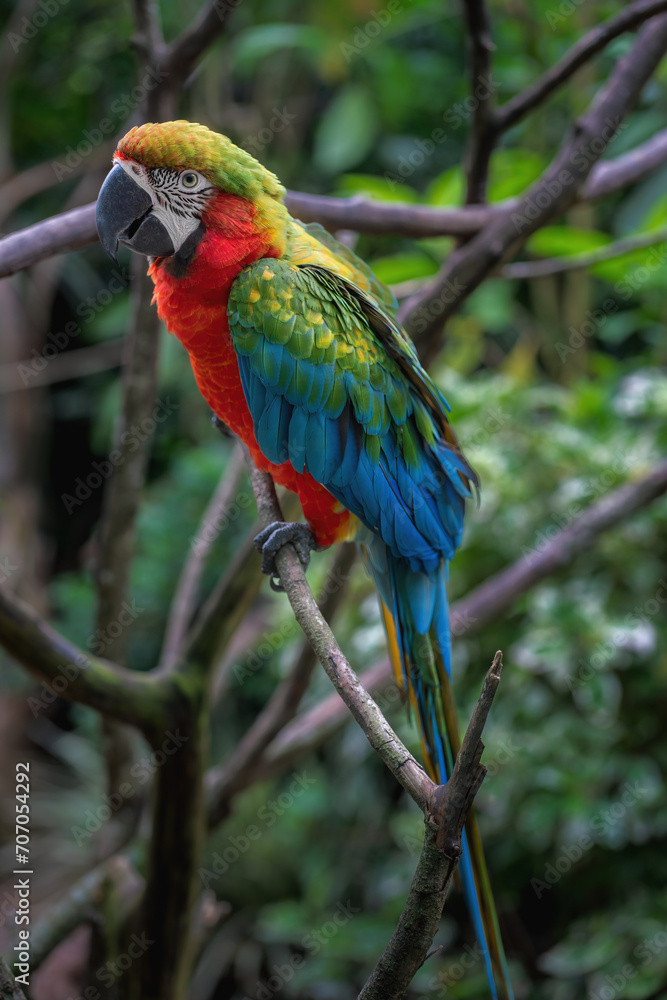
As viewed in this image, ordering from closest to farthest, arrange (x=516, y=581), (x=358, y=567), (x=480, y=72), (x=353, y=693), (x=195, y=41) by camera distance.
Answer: (x=353, y=693) → (x=195, y=41) → (x=480, y=72) → (x=516, y=581) → (x=358, y=567)

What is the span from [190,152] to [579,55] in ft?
2.67

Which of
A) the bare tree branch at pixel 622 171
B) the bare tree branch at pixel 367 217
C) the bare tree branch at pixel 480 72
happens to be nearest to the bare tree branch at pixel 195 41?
the bare tree branch at pixel 367 217

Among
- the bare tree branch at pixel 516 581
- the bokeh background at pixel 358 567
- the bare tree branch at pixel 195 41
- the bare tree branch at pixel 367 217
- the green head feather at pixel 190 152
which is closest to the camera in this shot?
the green head feather at pixel 190 152

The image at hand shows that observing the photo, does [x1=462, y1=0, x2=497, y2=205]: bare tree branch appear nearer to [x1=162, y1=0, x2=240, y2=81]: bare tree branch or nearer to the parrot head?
[x1=162, y1=0, x2=240, y2=81]: bare tree branch

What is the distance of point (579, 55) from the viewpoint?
1356 millimetres

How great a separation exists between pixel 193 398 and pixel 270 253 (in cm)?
246

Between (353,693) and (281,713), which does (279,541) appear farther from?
(281,713)

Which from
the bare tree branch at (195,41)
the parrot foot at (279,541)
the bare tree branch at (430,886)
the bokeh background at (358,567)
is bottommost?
the bokeh background at (358,567)

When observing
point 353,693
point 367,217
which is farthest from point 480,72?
point 353,693

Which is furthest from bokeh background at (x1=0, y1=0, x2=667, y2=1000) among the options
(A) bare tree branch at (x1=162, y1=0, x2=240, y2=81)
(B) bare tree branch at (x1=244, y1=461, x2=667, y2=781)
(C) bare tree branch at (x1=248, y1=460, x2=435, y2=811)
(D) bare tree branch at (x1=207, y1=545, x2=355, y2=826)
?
(C) bare tree branch at (x1=248, y1=460, x2=435, y2=811)

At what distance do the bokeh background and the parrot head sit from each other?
805mm

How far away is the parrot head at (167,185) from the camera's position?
929mm

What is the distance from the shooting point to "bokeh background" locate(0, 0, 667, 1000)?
6.22 feet

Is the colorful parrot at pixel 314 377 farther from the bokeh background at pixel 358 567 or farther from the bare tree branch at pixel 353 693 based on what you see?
the bokeh background at pixel 358 567
